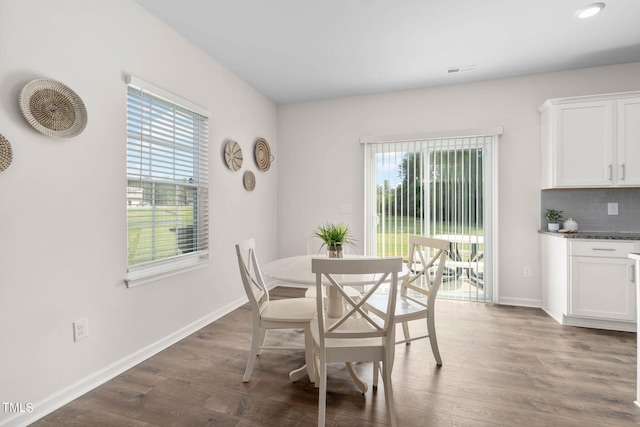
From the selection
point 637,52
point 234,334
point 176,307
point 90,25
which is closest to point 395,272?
point 234,334

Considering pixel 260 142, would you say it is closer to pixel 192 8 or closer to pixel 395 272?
pixel 192 8

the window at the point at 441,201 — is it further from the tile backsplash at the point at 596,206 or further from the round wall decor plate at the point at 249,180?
the round wall decor plate at the point at 249,180

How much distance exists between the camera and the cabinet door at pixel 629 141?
117 inches

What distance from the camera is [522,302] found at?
11.9ft

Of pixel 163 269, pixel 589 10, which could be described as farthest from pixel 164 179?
pixel 589 10

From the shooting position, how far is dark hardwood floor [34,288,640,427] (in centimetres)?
169

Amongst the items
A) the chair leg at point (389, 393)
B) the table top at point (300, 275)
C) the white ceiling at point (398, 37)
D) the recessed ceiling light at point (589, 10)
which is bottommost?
the chair leg at point (389, 393)

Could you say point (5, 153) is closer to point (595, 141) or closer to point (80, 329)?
point (80, 329)

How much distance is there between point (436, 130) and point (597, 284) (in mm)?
2312

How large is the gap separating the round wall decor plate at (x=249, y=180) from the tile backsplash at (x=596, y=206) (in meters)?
3.46

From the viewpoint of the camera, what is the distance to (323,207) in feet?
14.6

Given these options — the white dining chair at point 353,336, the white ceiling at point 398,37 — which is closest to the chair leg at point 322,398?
the white dining chair at point 353,336

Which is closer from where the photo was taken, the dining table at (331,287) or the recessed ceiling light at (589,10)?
the dining table at (331,287)

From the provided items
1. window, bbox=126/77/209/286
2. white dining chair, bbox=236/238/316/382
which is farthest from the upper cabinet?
window, bbox=126/77/209/286
